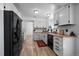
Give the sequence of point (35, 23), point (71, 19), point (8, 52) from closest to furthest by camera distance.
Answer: point (8, 52)
point (71, 19)
point (35, 23)

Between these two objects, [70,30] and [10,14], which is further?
[70,30]

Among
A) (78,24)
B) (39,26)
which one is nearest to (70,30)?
(78,24)

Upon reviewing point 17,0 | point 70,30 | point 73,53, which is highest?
point 17,0

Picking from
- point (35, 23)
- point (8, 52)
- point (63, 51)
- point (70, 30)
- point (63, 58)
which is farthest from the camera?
point (35, 23)

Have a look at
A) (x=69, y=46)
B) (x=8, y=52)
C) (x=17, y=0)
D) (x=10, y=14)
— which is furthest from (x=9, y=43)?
(x=69, y=46)

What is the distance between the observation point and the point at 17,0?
33.7 inches

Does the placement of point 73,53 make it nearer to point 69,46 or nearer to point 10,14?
point 69,46

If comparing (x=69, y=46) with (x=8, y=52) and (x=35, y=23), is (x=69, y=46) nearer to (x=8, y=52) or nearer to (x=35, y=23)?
(x=8, y=52)

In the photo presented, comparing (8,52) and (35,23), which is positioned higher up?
(35,23)

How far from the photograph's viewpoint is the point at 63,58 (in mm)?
759

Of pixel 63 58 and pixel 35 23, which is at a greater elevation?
pixel 35 23

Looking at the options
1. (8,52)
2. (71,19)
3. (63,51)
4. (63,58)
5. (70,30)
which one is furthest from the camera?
(70,30)

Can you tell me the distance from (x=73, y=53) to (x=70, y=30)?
1.06 m

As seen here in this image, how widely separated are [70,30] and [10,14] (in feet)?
8.94
